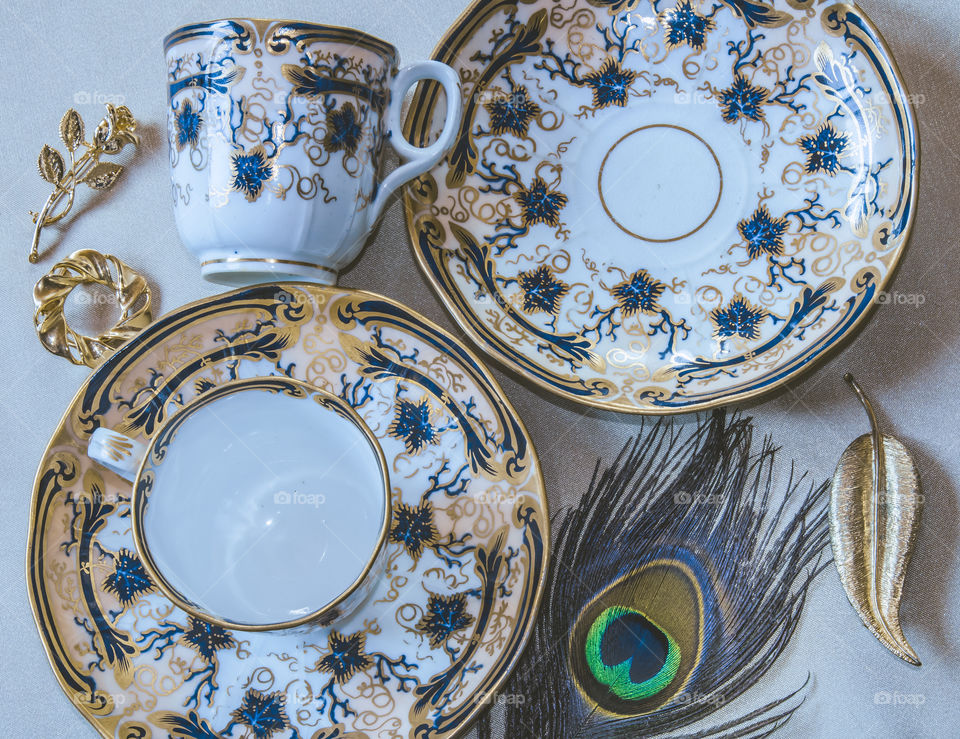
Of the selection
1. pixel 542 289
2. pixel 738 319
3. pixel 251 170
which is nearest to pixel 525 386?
pixel 542 289

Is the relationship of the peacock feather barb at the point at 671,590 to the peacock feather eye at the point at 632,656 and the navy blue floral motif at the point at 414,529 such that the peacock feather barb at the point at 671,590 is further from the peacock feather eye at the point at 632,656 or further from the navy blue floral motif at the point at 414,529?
the navy blue floral motif at the point at 414,529

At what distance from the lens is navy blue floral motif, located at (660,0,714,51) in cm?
73

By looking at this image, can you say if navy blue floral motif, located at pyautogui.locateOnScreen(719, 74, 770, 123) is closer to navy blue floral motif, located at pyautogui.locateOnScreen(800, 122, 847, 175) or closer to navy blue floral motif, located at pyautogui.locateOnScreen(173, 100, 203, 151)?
navy blue floral motif, located at pyautogui.locateOnScreen(800, 122, 847, 175)

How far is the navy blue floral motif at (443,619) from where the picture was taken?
0.62 meters

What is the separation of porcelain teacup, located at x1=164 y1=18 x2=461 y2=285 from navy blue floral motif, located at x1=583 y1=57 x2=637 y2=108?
177 millimetres

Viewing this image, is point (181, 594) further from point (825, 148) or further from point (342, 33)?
point (825, 148)

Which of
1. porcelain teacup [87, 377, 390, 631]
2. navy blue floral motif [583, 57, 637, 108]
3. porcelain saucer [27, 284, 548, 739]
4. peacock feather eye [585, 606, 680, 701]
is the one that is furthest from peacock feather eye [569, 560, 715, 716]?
navy blue floral motif [583, 57, 637, 108]

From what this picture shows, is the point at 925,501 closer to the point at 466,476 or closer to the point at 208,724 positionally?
the point at 466,476

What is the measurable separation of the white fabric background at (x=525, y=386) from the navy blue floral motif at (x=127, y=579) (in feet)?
0.60

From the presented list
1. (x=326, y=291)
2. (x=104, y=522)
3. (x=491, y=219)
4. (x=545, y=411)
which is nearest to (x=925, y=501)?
(x=545, y=411)

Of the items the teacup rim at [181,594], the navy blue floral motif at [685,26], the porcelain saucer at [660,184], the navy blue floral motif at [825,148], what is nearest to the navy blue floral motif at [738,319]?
the porcelain saucer at [660,184]

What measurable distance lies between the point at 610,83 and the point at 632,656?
1.81ft

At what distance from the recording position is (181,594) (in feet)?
1.81

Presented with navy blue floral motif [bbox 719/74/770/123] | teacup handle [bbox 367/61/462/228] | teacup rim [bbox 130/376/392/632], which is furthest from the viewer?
navy blue floral motif [bbox 719/74/770/123]
